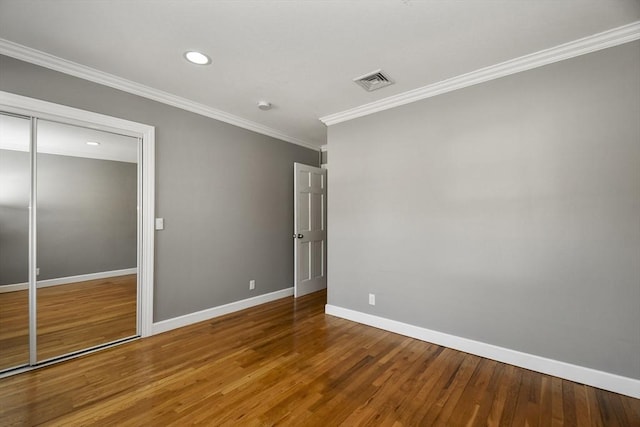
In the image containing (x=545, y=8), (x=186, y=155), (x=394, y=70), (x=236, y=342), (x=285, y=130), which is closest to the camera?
(x=545, y=8)

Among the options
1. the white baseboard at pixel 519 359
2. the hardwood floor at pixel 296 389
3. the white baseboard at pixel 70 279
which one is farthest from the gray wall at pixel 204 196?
the white baseboard at pixel 519 359

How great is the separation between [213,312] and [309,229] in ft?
6.17

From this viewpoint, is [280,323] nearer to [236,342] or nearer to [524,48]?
[236,342]

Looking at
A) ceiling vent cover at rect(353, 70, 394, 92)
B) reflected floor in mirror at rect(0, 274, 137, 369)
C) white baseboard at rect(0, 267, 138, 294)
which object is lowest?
reflected floor in mirror at rect(0, 274, 137, 369)

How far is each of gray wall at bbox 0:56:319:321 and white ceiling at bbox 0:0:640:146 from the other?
0.29 m

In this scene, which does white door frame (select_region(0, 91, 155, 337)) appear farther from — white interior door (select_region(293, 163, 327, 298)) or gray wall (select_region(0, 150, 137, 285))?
white interior door (select_region(293, 163, 327, 298))

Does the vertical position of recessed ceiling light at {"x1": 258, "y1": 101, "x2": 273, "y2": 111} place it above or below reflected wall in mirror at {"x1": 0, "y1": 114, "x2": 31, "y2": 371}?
above

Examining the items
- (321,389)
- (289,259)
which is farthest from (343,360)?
(289,259)

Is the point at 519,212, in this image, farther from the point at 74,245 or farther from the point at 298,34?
the point at 74,245

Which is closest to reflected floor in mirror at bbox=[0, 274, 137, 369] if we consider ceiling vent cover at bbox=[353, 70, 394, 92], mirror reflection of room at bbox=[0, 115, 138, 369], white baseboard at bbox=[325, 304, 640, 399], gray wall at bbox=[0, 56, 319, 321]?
mirror reflection of room at bbox=[0, 115, 138, 369]

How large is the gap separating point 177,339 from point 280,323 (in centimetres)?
110

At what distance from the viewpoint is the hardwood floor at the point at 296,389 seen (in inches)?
68.0

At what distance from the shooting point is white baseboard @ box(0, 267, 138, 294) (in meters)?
2.27

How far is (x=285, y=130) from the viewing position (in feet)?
13.8
